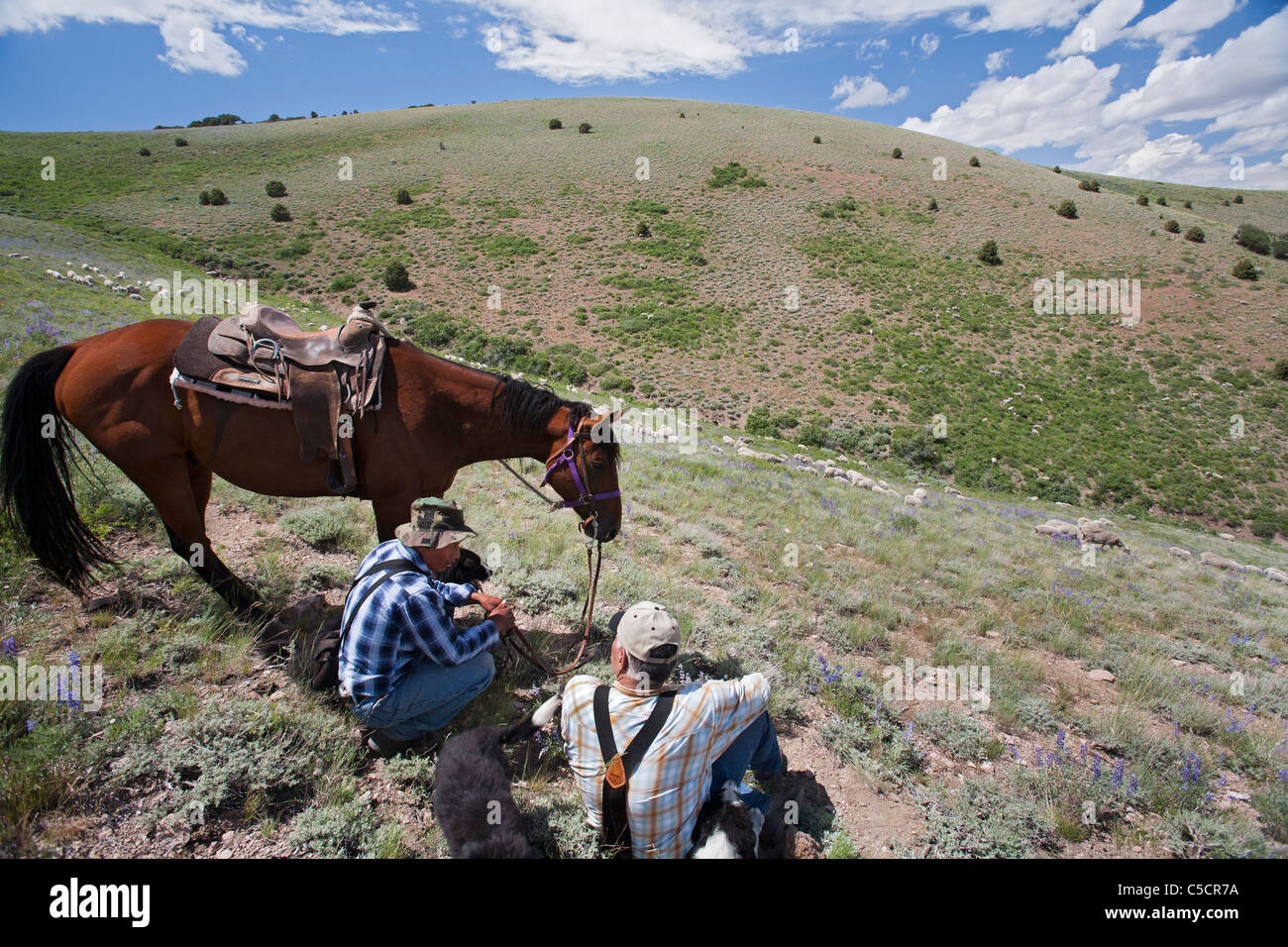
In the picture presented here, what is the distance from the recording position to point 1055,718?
4.47 metres

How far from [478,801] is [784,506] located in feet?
26.6

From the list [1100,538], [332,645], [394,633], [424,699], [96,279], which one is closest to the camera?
[394,633]

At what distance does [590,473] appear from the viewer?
4258mm

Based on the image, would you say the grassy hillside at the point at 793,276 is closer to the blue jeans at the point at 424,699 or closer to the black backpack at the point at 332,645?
the black backpack at the point at 332,645

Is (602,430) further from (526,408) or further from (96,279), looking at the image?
(96,279)

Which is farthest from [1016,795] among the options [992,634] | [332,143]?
[332,143]

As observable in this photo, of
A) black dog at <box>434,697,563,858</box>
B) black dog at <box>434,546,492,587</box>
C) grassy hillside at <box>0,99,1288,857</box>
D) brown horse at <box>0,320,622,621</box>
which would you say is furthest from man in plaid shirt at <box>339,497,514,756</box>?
brown horse at <box>0,320,622,621</box>

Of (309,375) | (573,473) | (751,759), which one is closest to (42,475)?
(309,375)

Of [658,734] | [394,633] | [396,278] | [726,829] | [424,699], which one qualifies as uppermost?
[396,278]

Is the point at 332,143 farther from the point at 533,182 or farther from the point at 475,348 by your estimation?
the point at 475,348

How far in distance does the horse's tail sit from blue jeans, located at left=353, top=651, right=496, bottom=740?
2571 mm

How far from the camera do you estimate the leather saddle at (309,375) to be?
3.80 m

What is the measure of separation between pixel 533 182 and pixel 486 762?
54283 millimetres

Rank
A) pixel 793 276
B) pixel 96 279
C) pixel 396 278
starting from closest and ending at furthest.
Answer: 1. pixel 96 279
2. pixel 396 278
3. pixel 793 276
